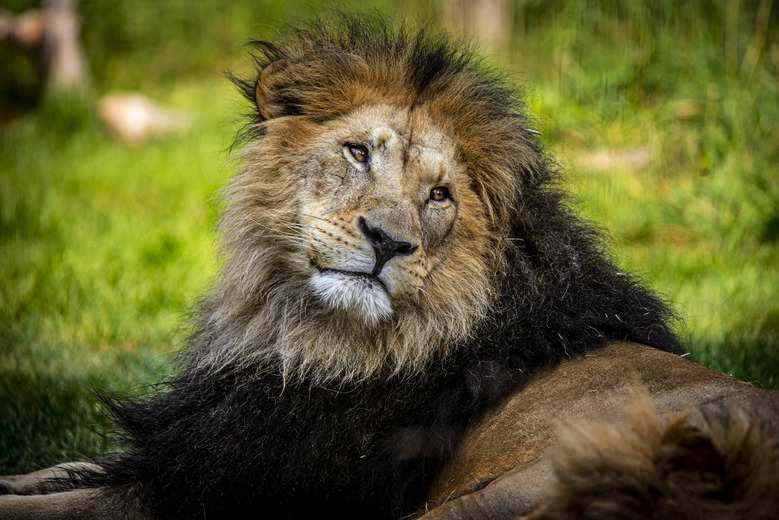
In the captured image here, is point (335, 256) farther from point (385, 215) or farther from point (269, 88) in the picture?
point (269, 88)

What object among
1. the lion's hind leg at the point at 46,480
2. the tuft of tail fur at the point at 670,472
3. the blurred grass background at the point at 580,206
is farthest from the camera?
the blurred grass background at the point at 580,206

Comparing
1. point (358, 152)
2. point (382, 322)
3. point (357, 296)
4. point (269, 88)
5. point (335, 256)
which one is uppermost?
point (269, 88)

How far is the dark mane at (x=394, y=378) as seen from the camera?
11.2 feet

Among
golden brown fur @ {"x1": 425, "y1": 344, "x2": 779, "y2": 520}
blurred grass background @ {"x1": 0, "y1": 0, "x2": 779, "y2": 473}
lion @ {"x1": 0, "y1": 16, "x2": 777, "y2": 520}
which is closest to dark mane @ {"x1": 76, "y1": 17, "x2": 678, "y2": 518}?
lion @ {"x1": 0, "y1": 16, "x2": 777, "y2": 520}

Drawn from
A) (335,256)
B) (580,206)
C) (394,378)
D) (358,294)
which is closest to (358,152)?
(335,256)

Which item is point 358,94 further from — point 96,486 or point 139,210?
point 139,210

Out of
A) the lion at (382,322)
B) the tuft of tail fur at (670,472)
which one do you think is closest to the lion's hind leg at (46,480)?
the lion at (382,322)

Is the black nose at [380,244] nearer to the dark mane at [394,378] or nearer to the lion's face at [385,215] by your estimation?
the lion's face at [385,215]

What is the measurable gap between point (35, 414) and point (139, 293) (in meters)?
2.14

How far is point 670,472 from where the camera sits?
253cm

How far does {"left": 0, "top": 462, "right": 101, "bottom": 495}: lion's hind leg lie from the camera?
3877 millimetres

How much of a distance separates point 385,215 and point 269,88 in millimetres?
772

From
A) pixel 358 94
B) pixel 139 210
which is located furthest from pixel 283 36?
pixel 139 210

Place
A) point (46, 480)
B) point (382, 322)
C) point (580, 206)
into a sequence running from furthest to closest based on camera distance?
point (580, 206), point (46, 480), point (382, 322)
